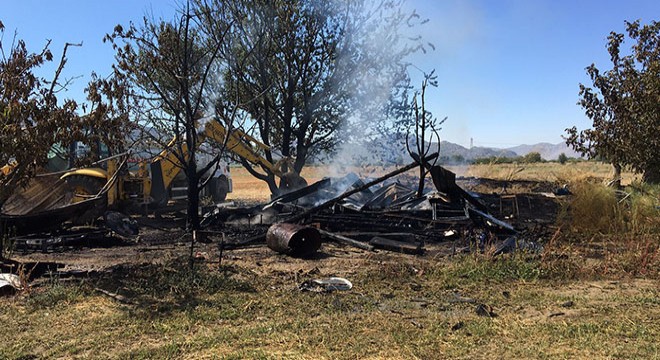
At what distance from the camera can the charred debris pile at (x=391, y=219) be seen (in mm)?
8344

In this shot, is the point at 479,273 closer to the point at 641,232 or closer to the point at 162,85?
the point at 641,232

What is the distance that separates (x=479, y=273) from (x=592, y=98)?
8.81 m

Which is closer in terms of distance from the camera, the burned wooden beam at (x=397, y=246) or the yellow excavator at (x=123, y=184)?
the burned wooden beam at (x=397, y=246)

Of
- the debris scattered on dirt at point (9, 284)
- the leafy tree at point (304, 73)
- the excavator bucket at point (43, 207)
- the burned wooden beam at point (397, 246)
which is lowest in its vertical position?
the burned wooden beam at point (397, 246)

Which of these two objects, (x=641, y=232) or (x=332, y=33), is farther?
(x=332, y=33)

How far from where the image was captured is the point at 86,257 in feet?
26.7

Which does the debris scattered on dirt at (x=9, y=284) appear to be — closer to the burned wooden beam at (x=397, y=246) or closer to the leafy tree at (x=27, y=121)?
the leafy tree at (x=27, y=121)

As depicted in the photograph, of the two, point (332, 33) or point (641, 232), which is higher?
point (332, 33)

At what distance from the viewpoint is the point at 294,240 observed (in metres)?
8.15

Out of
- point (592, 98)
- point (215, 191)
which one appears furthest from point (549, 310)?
point (215, 191)

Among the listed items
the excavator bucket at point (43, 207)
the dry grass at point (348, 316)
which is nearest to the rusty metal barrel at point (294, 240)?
the dry grass at point (348, 316)

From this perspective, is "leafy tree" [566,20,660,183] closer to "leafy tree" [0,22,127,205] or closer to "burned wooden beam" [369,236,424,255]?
"burned wooden beam" [369,236,424,255]

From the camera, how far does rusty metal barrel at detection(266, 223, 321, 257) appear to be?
8039 millimetres

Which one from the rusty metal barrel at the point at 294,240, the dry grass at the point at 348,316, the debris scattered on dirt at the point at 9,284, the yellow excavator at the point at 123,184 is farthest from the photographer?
the yellow excavator at the point at 123,184
